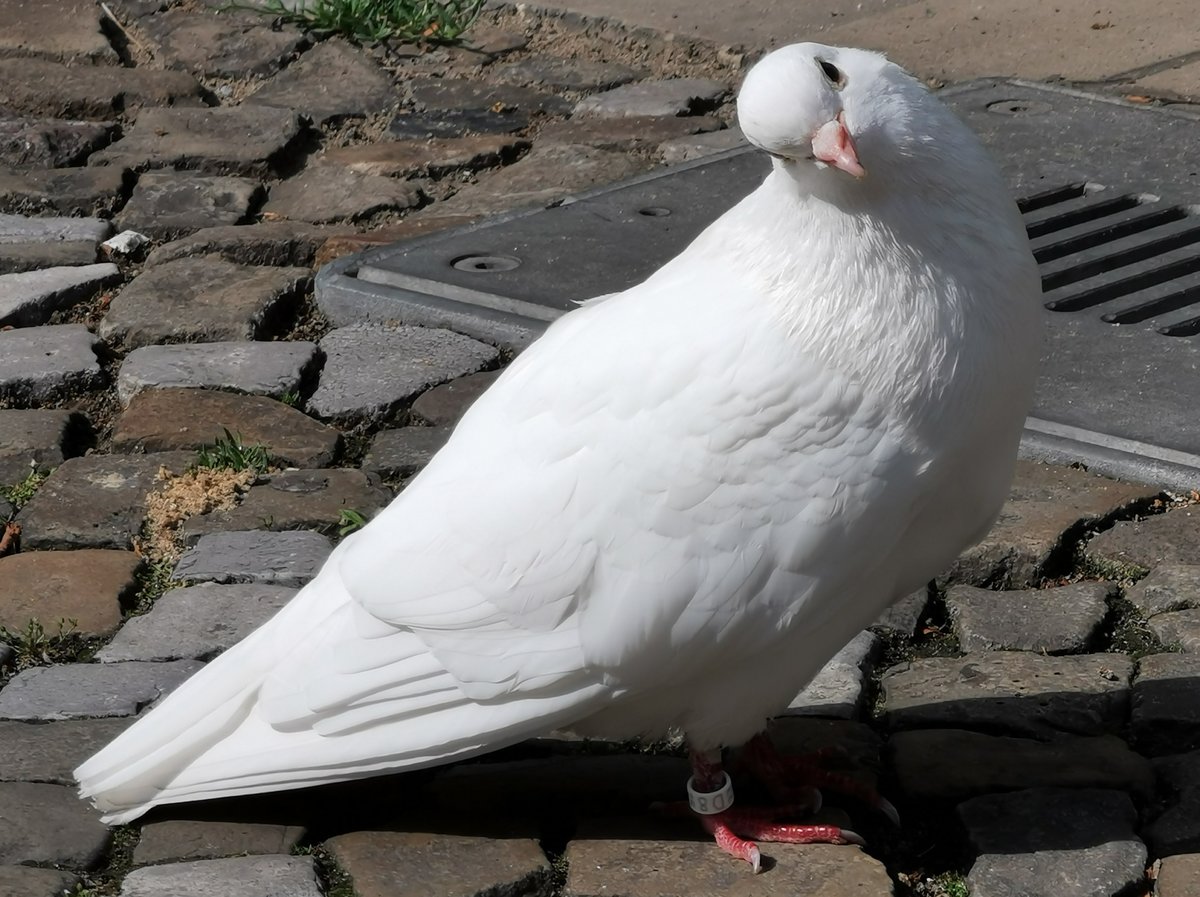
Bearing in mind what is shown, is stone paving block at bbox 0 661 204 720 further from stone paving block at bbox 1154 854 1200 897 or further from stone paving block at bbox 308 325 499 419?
stone paving block at bbox 1154 854 1200 897

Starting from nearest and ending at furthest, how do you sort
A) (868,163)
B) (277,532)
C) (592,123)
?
(868,163) < (277,532) < (592,123)

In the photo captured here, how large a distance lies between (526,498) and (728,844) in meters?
0.63

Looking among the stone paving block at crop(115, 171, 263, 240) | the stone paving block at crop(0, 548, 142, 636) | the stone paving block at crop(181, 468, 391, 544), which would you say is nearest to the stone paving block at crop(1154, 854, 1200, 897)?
the stone paving block at crop(181, 468, 391, 544)

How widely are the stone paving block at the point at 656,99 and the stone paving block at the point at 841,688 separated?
2.95m

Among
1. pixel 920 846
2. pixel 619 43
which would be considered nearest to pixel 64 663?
pixel 920 846

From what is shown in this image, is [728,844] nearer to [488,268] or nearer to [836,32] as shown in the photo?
[488,268]

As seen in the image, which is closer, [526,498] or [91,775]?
[526,498]

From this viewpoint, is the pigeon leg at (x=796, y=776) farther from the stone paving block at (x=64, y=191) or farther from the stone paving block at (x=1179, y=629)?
the stone paving block at (x=64, y=191)

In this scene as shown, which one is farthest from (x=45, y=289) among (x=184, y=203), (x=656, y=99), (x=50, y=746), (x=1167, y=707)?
(x=1167, y=707)

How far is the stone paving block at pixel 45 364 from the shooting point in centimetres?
409

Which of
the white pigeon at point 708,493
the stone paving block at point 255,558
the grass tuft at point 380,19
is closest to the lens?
the white pigeon at point 708,493

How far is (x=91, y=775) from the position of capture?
268 centimetres

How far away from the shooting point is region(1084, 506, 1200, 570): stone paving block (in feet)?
11.0

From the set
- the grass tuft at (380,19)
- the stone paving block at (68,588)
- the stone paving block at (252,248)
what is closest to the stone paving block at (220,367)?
the stone paving block at (252,248)
